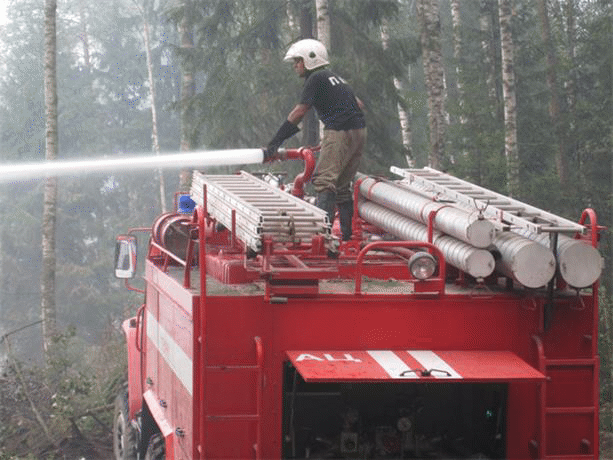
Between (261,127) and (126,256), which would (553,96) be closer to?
(261,127)

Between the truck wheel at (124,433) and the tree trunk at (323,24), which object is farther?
the tree trunk at (323,24)

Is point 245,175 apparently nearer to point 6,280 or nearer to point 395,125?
point 395,125

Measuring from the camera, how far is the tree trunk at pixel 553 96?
23688 mm

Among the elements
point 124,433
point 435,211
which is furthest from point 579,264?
point 124,433

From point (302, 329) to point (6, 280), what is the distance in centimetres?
3934

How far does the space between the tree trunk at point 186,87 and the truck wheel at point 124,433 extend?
565 inches

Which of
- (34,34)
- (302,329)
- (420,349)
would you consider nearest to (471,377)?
(420,349)

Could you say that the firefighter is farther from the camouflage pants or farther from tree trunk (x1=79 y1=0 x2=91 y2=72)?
tree trunk (x1=79 y1=0 x2=91 y2=72)

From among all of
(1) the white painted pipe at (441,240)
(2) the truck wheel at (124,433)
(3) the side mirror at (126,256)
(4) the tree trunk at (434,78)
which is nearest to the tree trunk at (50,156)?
(4) the tree trunk at (434,78)

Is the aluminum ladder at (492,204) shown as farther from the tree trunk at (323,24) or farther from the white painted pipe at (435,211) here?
the tree trunk at (323,24)

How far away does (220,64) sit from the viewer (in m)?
25.2

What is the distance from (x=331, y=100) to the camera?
30.3 ft

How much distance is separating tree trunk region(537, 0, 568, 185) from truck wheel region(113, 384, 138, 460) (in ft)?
45.9

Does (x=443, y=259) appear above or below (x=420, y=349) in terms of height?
above
